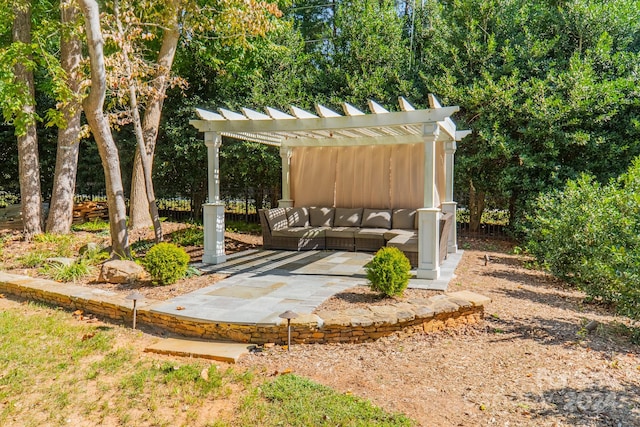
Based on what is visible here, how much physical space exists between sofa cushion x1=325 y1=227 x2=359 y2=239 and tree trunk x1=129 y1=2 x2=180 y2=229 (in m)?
3.58

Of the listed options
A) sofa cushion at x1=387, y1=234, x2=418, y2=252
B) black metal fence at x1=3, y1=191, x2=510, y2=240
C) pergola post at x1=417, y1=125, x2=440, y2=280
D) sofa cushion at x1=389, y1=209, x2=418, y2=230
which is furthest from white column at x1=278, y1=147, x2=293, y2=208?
pergola post at x1=417, y1=125, x2=440, y2=280

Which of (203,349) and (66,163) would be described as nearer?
(203,349)

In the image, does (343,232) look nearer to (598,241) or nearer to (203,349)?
(598,241)

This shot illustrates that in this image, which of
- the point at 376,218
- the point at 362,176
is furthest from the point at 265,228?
the point at 362,176

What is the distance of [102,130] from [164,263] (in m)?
2.39

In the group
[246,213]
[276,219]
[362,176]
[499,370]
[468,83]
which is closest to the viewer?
[499,370]

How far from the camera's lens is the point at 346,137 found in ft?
30.9

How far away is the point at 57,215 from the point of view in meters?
9.30

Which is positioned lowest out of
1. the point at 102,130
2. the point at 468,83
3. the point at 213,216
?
the point at 213,216

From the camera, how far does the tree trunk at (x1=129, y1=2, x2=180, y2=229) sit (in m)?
8.49

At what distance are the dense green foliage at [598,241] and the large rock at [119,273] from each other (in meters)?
5.30

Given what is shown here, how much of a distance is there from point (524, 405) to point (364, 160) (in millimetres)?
7012

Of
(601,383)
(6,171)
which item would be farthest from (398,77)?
(6,171)

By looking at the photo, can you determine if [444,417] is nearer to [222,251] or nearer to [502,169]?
[222,251]
